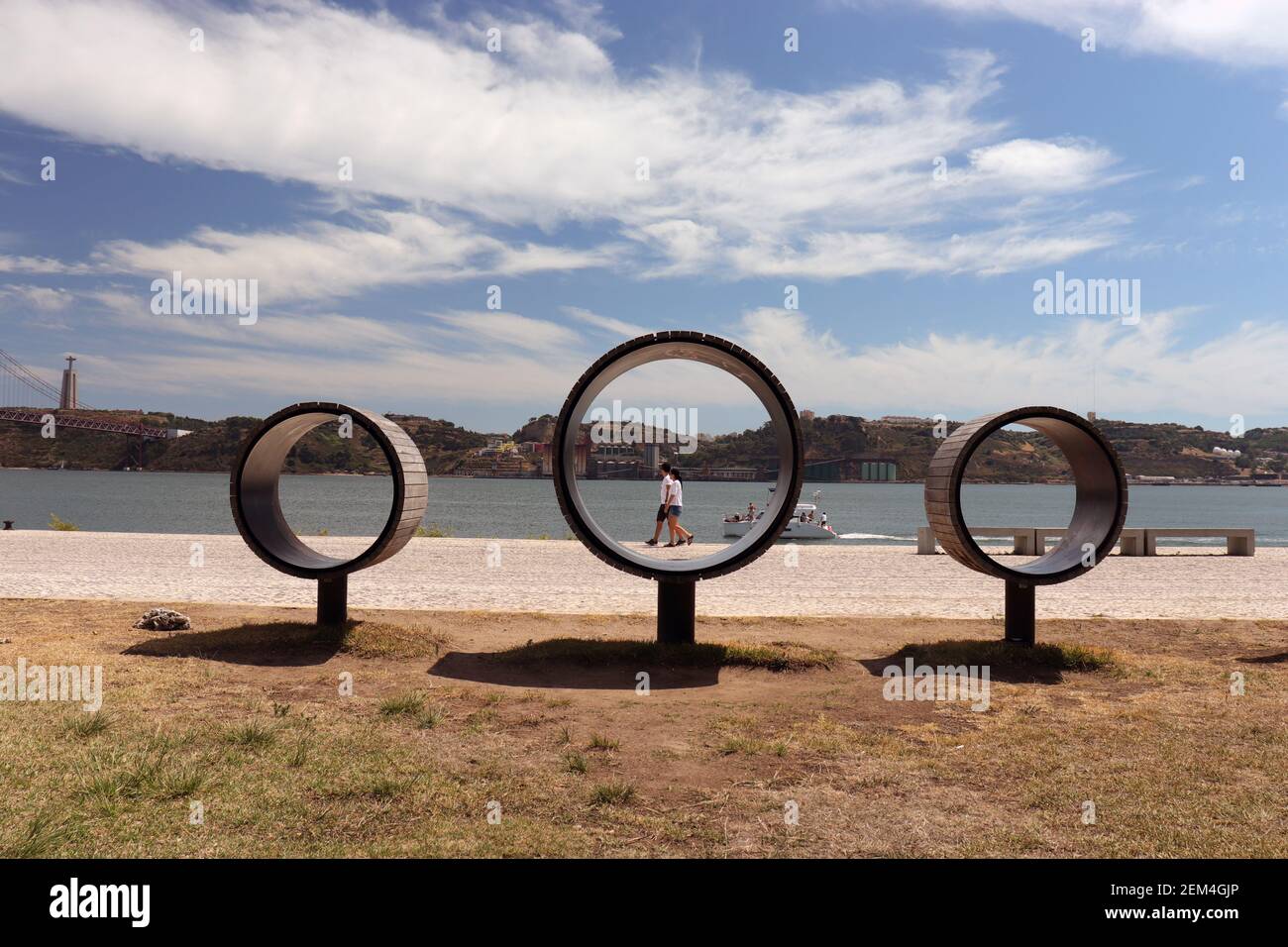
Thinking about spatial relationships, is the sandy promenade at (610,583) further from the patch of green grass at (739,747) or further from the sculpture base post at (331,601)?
the patch of green grass at (739,747)

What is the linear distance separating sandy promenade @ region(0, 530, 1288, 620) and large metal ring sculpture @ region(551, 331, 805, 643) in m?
2.86

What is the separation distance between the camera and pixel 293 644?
950cm

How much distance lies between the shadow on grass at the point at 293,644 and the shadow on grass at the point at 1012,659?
16.6 feet

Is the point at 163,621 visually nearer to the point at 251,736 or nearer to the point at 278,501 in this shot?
the point at 278,501

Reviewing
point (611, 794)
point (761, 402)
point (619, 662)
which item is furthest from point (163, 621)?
point (761, 402)

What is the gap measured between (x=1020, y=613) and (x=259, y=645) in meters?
8.60

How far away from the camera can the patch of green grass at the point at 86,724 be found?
6.12 meters

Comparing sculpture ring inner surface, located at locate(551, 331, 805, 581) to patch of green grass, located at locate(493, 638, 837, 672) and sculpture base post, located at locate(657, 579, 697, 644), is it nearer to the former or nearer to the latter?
sculpture base post, located at locate(657, 579, 697, 644)

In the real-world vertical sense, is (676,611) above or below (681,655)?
above

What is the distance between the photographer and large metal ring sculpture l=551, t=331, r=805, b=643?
9414 millimetres

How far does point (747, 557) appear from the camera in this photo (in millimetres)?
9320

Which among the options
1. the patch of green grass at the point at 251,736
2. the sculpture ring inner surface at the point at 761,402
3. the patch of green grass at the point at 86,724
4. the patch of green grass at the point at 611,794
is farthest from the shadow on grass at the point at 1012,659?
the patch of green grass at the point at 86,724

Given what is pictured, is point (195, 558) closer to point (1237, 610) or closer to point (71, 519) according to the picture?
point (1237, 610)
